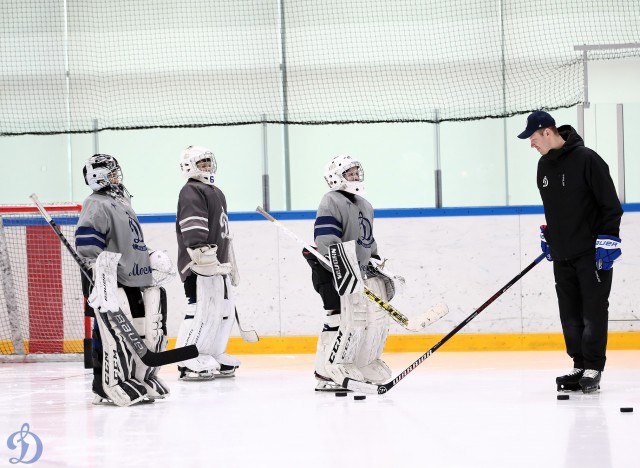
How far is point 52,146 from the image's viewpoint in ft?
31.4

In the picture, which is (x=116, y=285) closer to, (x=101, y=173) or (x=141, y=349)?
(x=141, y=349)

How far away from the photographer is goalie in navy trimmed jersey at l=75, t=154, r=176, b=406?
4.88 m

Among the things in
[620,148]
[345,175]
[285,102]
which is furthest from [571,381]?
[285,102]

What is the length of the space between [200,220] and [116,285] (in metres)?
1.17

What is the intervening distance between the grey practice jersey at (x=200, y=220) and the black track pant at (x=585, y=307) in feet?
6.46

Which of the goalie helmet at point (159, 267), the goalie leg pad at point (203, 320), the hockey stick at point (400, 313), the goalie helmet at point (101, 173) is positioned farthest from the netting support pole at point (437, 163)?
the goalie helmet at point (101, 173)

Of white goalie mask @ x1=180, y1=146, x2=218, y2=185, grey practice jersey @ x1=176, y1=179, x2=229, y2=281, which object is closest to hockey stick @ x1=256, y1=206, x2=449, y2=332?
grey practice jersey @ x1=176, y1=179, x2=229, y2=281

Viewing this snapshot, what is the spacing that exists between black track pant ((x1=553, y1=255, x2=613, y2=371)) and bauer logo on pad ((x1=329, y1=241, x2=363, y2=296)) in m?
0.93

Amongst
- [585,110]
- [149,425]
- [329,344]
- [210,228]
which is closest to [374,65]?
[585,110]

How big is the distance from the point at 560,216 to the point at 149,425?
2071 millimetres

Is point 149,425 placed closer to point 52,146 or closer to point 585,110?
point 585,110

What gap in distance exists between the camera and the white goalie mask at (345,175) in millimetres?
5449

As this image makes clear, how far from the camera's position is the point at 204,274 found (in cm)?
601

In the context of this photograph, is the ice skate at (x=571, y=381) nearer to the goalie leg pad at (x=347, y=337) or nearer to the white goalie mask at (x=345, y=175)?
the goalie leg pad at (x=347, y=337)
